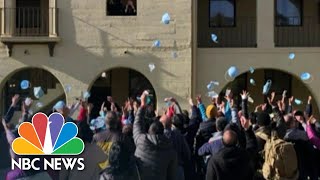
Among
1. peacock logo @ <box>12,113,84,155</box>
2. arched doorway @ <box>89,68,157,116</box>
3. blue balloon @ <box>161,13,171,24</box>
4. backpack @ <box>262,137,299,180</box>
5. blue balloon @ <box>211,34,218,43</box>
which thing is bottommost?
backpack @ <box>262,137,299,180</box>

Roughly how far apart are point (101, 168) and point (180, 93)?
13.4 metres

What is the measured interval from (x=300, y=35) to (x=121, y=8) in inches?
256

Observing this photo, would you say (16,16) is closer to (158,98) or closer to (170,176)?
(158,98)

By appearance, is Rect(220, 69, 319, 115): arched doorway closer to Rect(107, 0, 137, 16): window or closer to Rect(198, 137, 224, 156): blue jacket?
Rect(107, 0, 137, 16): window

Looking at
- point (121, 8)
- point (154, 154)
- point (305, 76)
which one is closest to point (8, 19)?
point (121, 8)

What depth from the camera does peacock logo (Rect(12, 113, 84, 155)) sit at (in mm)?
8578

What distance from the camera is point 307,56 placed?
21656 millimetres

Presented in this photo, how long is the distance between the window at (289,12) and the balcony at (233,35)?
3.90ft

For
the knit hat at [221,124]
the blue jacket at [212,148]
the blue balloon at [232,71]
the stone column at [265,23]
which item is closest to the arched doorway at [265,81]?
the stone column at [265,23]

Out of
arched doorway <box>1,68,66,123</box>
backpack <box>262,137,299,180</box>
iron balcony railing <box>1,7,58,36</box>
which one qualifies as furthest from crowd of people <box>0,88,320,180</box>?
arched doorway <box>1,68,66,123</box>

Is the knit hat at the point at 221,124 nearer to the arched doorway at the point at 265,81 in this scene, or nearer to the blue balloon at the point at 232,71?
the blue balloon at the point at 232,71

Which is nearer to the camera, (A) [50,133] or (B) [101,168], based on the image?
(B) [101,168]

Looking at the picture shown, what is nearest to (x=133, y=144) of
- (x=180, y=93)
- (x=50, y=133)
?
(x=50, y=133)

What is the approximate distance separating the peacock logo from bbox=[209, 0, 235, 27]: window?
613 inches
